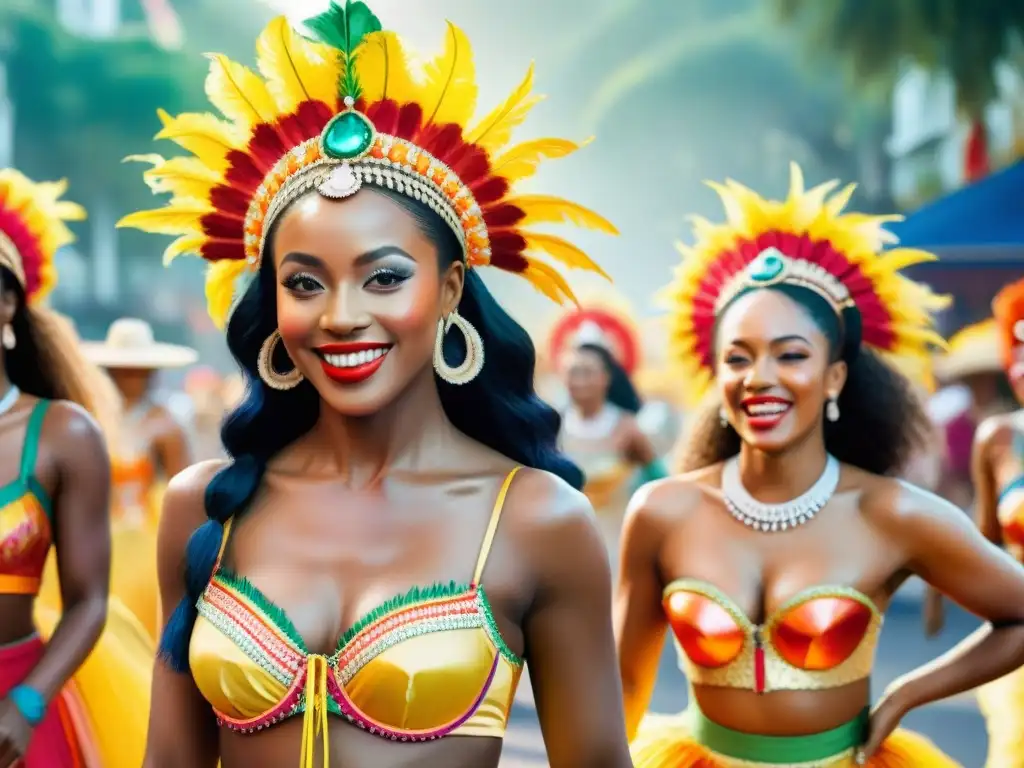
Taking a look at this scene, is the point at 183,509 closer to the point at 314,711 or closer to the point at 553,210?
the point at 314,711

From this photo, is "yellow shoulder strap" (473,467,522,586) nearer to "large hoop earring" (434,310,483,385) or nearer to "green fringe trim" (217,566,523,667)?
"green fringe trim" (217,566,523,667)

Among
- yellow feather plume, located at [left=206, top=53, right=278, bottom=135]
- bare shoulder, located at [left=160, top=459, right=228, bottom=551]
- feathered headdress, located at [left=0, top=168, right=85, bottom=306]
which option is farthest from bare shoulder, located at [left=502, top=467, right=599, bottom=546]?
feathered headdress, located at [left=0, top=168, right=85, bottom=306]

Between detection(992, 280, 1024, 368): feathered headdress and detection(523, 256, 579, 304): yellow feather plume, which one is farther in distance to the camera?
detection(992, 280, 1024, 368): feathered headdress

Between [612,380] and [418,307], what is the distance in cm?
684

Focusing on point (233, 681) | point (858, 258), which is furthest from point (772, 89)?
point (233, 681)

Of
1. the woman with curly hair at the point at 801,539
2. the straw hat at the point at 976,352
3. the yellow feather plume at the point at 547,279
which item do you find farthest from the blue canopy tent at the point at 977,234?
the yellow feather plume at the point at 547,279

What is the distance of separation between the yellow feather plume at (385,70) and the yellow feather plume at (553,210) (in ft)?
0.90

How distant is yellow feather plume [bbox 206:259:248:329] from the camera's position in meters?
2.48

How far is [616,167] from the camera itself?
31062mm

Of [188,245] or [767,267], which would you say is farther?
[767,267]

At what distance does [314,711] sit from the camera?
2035mm

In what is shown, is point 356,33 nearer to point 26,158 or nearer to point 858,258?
point 858,258

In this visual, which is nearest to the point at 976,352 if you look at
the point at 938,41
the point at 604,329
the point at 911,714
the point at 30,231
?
the point at 604,329

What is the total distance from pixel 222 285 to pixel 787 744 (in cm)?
186
